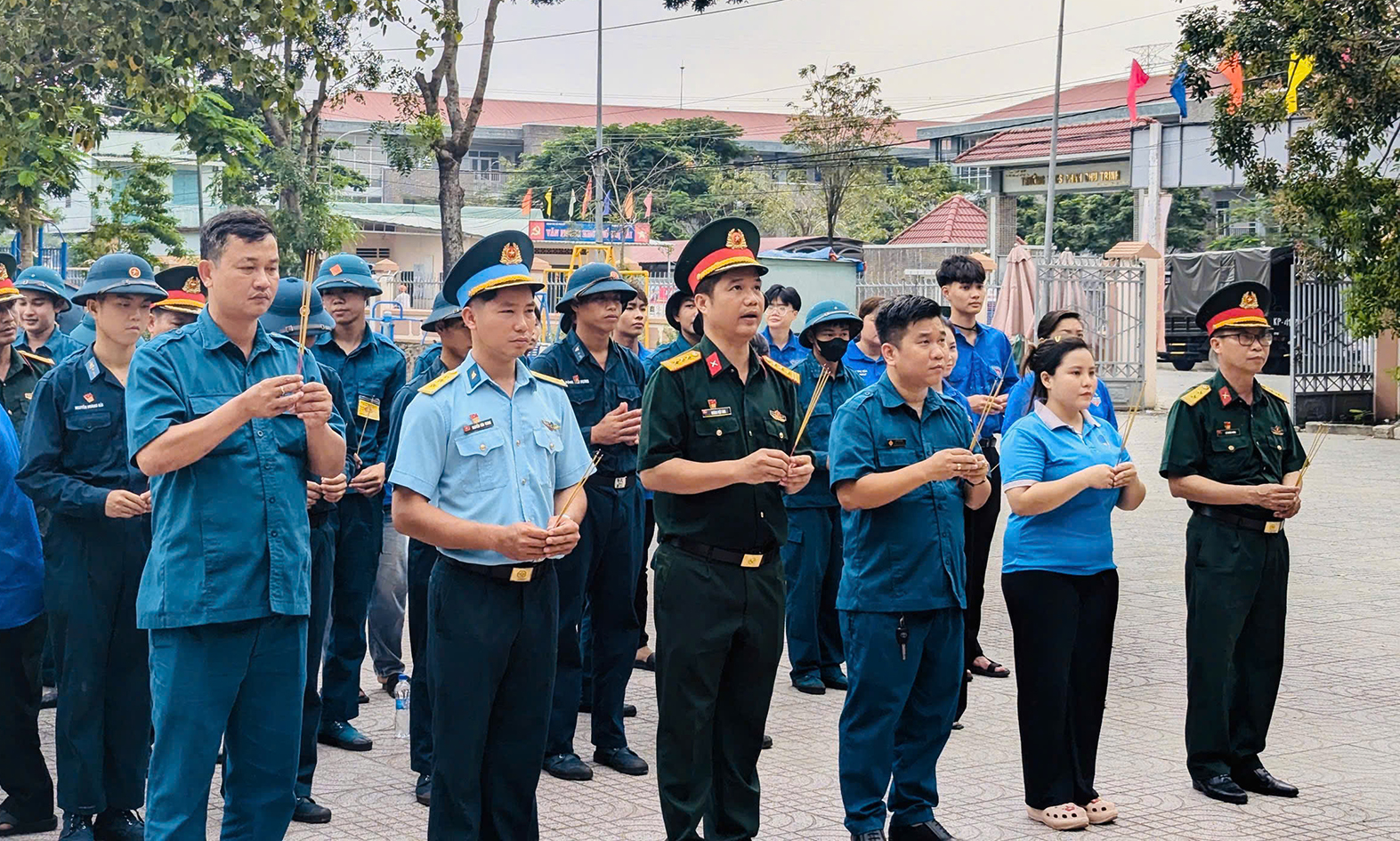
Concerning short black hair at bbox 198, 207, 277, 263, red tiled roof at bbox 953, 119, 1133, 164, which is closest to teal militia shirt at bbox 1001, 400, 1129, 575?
short black hair at bbox 198, 207, 277, 263

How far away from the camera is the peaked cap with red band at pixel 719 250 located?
502 cm

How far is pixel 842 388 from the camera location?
→ 8.24m

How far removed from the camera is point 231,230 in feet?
14.1

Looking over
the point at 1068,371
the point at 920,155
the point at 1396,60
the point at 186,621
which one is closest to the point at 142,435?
the point at 186,621

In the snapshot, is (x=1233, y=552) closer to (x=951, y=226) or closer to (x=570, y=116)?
(x=951, y=226)

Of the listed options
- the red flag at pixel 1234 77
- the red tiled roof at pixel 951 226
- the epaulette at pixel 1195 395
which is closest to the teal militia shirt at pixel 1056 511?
the epaulette at pixel 1195 395

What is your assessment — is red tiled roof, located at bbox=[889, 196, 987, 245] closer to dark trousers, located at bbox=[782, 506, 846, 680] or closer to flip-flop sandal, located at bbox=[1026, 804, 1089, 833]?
dark trousers, located at bbox=[782, 506, 846, 680]

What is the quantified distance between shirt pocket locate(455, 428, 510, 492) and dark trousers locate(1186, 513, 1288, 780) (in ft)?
10.4

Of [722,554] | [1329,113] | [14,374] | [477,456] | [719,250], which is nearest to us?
[477,456]

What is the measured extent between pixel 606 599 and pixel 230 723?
2576mm

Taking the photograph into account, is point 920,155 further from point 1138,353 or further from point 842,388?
point 842,388

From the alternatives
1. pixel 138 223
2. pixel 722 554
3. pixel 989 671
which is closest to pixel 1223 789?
pixel 989 671

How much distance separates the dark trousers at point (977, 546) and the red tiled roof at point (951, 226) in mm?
37088

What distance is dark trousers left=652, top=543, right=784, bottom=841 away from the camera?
4.92 metres
